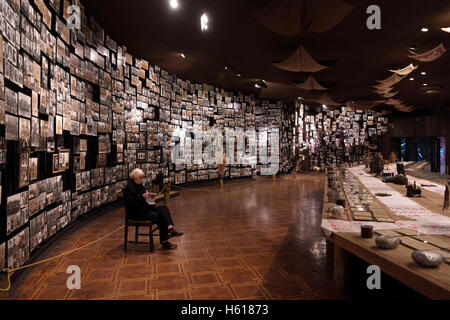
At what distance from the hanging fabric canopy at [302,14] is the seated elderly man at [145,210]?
9.79 feet

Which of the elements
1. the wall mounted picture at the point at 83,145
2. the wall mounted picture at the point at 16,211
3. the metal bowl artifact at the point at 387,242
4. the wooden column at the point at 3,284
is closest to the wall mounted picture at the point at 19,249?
the wall mounted picture at the point at 16,211

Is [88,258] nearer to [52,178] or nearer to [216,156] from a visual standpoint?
[52,178]

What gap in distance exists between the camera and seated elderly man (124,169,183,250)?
4.06 meters

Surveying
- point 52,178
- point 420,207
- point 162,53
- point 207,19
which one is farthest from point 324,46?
point 52,178

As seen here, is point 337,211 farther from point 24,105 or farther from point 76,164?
point 76,164

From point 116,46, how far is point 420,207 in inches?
250

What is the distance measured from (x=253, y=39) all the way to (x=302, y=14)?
2.36m

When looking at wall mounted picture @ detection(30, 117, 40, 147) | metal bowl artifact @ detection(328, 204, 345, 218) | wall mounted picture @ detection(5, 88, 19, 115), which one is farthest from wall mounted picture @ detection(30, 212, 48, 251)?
metal bowl artifact @ detection(328, 204, 345, 218)

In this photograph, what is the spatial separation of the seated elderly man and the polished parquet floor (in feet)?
0.77

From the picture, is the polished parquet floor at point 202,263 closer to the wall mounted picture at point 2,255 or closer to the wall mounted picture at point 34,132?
the wall mounted picture at point 2,255

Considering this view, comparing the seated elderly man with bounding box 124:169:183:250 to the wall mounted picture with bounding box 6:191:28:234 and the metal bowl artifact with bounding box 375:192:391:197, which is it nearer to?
the wall mounted picture with bounding box 6:191:28:234

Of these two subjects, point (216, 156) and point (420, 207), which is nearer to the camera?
point (420, 207)

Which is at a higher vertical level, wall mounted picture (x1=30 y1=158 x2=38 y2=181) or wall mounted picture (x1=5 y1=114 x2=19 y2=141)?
wall mounted picture (x1=5 y1=114 x2=19 y2=141)

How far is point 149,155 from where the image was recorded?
27.1 feet
